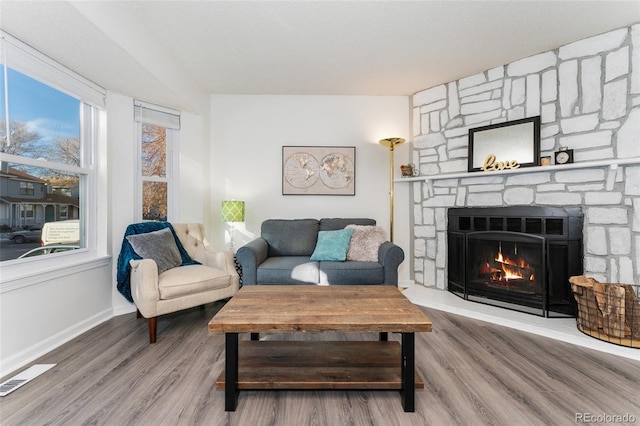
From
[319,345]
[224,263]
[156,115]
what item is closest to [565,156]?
[319,345]

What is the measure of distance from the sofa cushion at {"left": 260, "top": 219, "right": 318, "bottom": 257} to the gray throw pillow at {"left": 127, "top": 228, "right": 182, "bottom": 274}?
987 mm

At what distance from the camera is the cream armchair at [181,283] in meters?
2.24

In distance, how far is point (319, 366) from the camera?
1.65 m

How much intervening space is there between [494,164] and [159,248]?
3.42 meters

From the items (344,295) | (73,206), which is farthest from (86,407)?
(73,206)

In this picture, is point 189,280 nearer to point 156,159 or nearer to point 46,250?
point 46,250

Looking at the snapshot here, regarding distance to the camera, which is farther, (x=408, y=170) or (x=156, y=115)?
(x=408, y=170)

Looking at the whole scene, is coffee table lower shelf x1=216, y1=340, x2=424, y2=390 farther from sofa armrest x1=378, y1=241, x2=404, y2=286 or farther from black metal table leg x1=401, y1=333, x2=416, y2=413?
sofa armrest x1=378, y1=241, x2=404, y2=286

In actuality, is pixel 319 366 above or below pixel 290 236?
below

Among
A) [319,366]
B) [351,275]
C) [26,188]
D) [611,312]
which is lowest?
[319,366]

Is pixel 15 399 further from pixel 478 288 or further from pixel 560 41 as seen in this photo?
pixel 560 41

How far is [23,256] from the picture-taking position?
210 cm

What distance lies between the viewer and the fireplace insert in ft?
8.46
